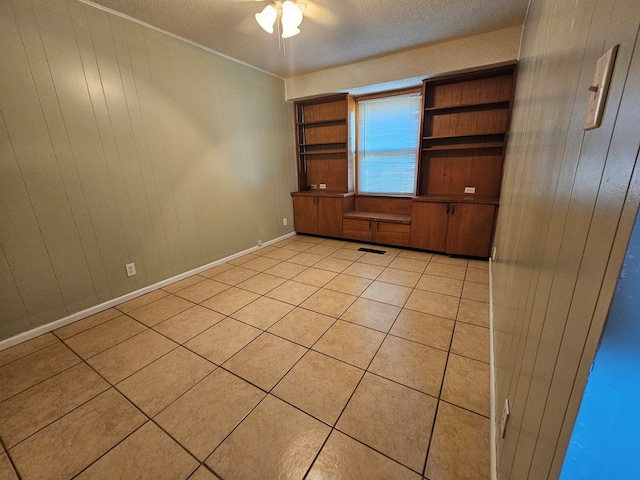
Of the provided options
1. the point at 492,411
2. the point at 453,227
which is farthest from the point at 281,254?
the point at 492,411

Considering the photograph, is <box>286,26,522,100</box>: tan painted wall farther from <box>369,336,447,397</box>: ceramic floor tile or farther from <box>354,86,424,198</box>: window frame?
<box>369,336,447,397</box>: ceramic floor tile

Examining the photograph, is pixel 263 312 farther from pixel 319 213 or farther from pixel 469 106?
pixel 469 106

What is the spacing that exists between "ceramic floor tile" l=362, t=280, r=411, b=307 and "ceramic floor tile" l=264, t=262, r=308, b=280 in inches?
36.9

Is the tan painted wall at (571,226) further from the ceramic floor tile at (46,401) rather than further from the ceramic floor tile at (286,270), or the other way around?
the ceramic floor tile at (286,270)

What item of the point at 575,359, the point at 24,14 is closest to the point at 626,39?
the point at 575,359

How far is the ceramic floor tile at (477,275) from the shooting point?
2.83 metres

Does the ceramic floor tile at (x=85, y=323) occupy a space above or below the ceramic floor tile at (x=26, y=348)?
above

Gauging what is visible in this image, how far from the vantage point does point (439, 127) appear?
3.59 m

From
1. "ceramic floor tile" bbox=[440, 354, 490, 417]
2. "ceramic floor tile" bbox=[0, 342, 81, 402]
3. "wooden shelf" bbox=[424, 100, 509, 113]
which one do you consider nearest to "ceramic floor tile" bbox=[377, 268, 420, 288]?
"ceramic floor tile" bbox=[440, 354, 490, 417]

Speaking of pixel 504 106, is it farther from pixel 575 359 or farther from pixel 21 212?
pixel 21 212

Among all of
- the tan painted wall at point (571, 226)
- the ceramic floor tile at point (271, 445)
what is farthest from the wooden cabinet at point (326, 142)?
the ceramic floor tile at point (271, 445)

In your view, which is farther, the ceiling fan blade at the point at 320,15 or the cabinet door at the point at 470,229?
the cabinet door at the point at 470,229

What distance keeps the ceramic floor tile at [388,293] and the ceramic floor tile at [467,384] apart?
77 cm

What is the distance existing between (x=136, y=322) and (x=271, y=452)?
1745mm
